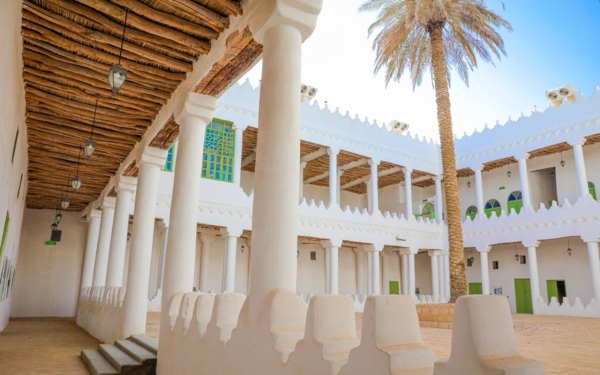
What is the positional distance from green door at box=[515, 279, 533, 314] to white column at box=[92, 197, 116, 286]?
63.4ft

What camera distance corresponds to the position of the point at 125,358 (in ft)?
21.3

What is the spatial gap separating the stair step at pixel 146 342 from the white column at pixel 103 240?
654cm

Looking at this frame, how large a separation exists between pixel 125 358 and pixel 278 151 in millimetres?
4716

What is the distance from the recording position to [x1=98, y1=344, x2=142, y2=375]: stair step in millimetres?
5949

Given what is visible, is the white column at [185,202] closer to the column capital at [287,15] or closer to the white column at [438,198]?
the column capital at [287,15]

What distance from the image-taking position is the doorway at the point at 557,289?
2020 cm

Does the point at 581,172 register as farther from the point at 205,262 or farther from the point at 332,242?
the point at 205,262

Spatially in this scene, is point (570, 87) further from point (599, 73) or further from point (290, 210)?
point (290, 210)

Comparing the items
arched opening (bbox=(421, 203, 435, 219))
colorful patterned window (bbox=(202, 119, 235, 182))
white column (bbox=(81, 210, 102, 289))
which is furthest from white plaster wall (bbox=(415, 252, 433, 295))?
white column (bbox=(81, 210, 102, 289))

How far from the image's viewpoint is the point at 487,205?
24234 mm

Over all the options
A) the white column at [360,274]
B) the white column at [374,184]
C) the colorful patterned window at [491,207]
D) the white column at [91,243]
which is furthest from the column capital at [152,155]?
the colorful patterned window at [491,207]

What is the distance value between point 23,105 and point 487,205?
2302cm

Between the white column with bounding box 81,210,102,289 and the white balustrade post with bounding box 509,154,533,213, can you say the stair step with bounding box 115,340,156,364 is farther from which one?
the white balustrade post with bounding box 509,154,533,213

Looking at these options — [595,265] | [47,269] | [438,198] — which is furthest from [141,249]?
[438,198]
